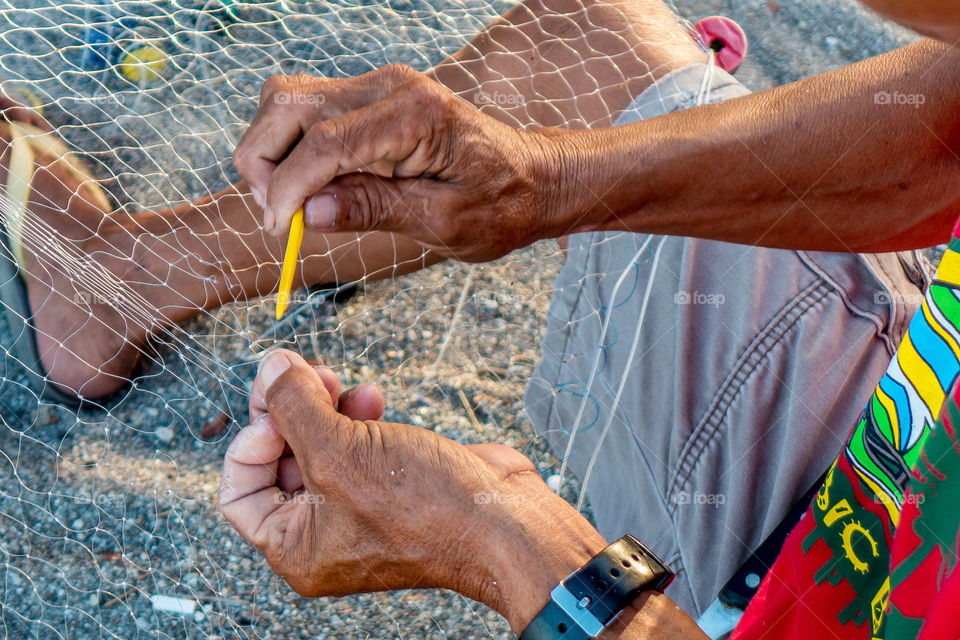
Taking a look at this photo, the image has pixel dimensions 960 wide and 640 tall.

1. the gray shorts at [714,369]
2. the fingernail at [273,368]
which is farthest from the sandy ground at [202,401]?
the fingernail at [273,368]

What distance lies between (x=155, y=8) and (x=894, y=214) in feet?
5.45

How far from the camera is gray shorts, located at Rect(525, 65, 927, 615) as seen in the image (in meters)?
1.03

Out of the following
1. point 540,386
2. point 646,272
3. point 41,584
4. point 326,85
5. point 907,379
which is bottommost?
point 41,584

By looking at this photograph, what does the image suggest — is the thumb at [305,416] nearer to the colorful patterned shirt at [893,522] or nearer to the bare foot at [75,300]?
the colorful patterned shirt at [893,522]

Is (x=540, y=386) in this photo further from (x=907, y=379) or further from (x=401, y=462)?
(x=907, y=379)

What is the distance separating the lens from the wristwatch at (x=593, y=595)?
777 millimetres

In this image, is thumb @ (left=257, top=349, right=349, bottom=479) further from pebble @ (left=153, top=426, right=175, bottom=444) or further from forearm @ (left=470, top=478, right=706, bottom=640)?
pebble @ (left=153, top=426, right=175, bottom=444)

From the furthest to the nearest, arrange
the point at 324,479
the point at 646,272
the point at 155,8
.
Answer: the point at 155,8 < the point at 646,272 < the point at 324,479

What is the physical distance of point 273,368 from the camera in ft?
3.09

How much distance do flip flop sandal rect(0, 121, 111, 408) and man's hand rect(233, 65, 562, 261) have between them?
0.81m

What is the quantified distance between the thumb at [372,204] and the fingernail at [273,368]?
7.0 inches

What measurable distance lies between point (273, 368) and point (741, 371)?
61 cm

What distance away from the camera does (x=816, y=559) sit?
0.84 m

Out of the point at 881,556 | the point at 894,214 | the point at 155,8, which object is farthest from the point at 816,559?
the point at 155,8
